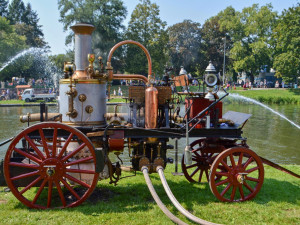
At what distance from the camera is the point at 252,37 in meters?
58.6

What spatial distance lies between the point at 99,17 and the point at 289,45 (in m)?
28.4

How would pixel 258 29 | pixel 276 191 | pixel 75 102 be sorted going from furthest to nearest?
pixel 258 29
pixel 276 191
pixel 75 102

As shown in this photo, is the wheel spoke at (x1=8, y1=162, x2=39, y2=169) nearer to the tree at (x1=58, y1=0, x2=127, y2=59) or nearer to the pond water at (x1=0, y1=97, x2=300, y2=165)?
the pond water at (x1=0, y1=97, x2=300, y2=165)

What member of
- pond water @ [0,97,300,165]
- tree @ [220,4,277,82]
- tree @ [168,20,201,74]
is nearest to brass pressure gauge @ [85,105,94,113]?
pond water @ [0,97,300,165]

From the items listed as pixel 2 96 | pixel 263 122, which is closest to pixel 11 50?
pixel 2 96

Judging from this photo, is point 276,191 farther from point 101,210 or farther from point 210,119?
point 101,210

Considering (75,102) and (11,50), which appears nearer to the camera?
(75,102)

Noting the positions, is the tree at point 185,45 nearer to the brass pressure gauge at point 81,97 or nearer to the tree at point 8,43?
the tree at point 8,43

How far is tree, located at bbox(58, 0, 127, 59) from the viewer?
50.3 meters

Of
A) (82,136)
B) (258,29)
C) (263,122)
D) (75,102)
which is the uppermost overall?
(258,29)

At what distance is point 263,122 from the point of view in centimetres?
2262

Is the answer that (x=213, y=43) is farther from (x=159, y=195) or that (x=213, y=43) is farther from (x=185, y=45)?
(x=159, y=195)

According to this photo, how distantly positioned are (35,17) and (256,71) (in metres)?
54.8

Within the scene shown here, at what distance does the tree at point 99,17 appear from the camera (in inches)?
1982
